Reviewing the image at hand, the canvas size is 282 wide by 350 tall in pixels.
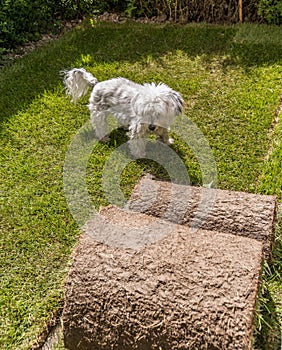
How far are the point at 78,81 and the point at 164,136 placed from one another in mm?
1169

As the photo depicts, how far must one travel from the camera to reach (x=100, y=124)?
199 inches

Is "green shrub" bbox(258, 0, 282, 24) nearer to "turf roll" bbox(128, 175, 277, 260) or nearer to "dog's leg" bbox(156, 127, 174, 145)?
"dog's leg" bbox(156, 127, 174, 145)

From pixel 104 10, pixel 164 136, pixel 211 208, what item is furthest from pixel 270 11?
pixel 211 208

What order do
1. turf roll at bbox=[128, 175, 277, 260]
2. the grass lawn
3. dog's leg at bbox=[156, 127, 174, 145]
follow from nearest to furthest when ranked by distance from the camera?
turf roll at bbox=[128, 175, 277, 260]
the grass lawn
dog's leg at bbox=[156, 127, 174, 145]

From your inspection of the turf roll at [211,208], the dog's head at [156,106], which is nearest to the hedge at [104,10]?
the dog's head at [156,106]

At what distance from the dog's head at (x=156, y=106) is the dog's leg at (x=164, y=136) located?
20cm

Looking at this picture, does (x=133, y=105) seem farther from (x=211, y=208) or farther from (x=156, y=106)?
(x=211, y=208)

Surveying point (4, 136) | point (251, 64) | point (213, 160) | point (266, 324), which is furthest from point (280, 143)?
point (4, 136)

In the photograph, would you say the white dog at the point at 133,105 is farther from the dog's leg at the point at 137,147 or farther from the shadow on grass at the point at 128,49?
the shadow on grass at the point at 128,49

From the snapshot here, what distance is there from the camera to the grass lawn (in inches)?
144

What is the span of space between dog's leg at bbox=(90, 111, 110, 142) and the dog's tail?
347mm

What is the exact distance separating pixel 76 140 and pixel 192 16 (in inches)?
140

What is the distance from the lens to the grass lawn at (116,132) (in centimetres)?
366

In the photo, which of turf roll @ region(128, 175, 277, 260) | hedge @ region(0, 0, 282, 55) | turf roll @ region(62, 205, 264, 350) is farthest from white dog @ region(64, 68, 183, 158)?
hedge @ region(0, 0, 282, 55)
